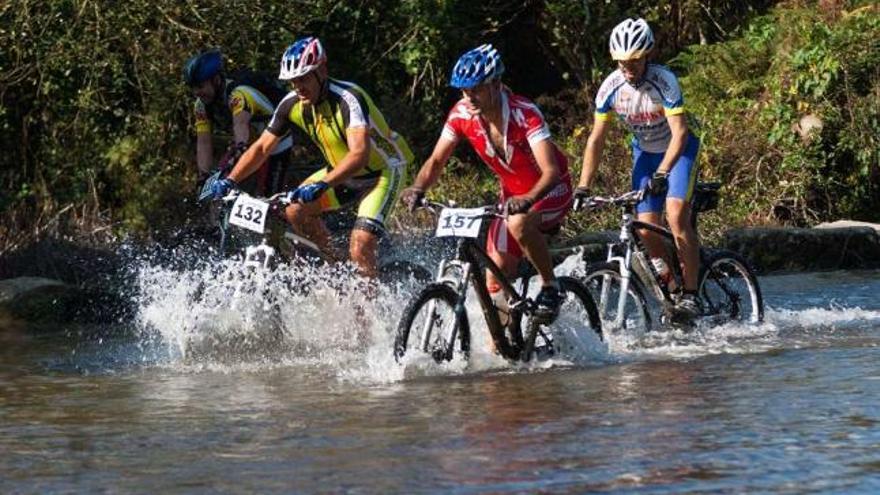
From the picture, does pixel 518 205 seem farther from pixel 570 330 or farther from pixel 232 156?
pixel 232 156

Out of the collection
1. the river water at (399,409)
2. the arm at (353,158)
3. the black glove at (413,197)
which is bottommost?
the river water at (399,409)

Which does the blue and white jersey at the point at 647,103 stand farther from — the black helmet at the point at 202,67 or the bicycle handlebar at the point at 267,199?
the black helmet at the point at 202,67

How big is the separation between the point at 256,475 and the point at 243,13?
1120 cm

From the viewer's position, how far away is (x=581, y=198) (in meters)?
11.1

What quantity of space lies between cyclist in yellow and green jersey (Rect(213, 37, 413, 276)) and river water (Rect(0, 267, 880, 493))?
0.48m

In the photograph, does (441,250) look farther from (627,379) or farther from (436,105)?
(627,379)

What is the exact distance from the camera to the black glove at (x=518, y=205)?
9891 millimetres

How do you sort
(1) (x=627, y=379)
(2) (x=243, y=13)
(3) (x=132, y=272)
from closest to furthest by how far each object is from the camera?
(1) (x=627, y=379) → (3) (x=132, y=272) → (2) (x=243, y=13)

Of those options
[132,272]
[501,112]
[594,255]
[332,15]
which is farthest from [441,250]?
[501,112]

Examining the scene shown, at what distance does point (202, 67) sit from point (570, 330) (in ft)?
11.3

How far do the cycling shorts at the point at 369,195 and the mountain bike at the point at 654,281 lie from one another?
127 centimetres

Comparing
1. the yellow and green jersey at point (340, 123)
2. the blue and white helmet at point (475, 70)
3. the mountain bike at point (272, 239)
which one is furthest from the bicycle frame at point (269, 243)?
the blue and white helmet at point (475, 70)

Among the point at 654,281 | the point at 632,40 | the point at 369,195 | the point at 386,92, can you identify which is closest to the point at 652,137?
the point at 632,40

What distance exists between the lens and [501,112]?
1037 cm
